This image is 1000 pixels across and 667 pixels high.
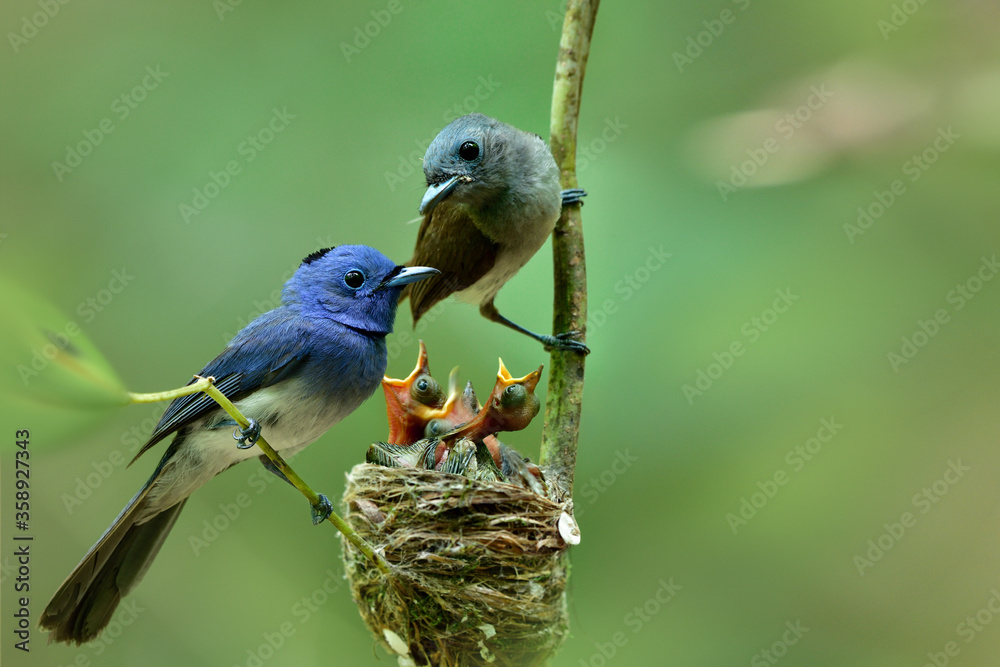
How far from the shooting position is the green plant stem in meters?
0.97

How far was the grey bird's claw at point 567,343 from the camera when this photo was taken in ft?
5.75

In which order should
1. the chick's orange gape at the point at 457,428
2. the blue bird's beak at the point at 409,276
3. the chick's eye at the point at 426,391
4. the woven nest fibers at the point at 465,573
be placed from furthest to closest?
the chick's eye at the point at 426,391 < the chick's orange gape at the point at 457,428 < the woven nest fibers at the point at 465,573 < the blue bird's beak at the point at 409,276

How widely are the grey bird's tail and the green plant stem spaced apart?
0.28 m

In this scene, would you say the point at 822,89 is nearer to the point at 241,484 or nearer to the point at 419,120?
the point at 419,120

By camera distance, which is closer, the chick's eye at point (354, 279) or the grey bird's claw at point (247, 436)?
the grey bird's claw at point (247, 436)

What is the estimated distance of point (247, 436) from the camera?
128 cm

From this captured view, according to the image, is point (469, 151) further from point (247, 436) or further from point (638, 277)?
point (638, 277)

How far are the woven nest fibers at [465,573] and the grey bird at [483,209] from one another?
45 centimetres

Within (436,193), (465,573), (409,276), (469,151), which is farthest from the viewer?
(469,151)

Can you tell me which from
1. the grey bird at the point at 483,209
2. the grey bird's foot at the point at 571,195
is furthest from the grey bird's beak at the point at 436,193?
the grey bird's foot at the point at 571,195

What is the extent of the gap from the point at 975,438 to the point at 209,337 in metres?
2.62

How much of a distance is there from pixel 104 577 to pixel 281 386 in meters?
0.49

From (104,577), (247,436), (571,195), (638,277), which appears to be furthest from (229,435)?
(638,277)

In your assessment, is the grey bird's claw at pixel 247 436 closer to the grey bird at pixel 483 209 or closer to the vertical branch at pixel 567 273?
the grey bird at pixel 483 209
